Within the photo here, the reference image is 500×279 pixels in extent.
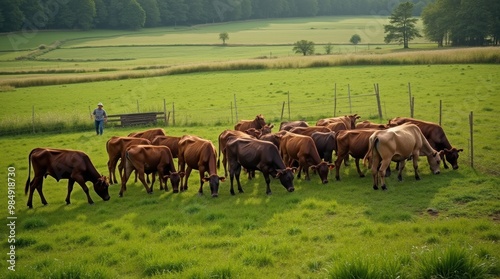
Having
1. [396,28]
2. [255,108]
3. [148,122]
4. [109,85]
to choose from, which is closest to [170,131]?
[148,122]

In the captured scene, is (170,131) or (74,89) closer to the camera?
(170,131)

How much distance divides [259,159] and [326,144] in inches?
120

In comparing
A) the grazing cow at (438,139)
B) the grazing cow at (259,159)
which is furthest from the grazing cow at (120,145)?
the grazing cow at (438,139)

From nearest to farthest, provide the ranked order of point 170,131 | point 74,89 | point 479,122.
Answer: point 479,122 < point 170,131 < point 74,89

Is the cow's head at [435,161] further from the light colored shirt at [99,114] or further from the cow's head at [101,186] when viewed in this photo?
the light colored shirt at [99,114]

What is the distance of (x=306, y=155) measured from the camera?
14.7 m

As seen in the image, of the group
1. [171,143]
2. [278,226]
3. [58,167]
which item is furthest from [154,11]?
[278,226]

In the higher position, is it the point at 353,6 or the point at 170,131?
the point at 353,6

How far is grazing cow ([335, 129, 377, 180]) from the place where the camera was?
48.3ft

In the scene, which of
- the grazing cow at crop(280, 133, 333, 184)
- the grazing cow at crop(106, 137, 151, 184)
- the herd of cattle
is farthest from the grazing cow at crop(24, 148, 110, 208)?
the grazing cow at crop(280, 133, 333, 184)

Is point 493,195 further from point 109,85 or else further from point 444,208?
point 109,85

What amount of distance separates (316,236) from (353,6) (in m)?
156

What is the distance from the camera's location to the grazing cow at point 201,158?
1356 cm

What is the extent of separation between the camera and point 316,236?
32.8 feet
